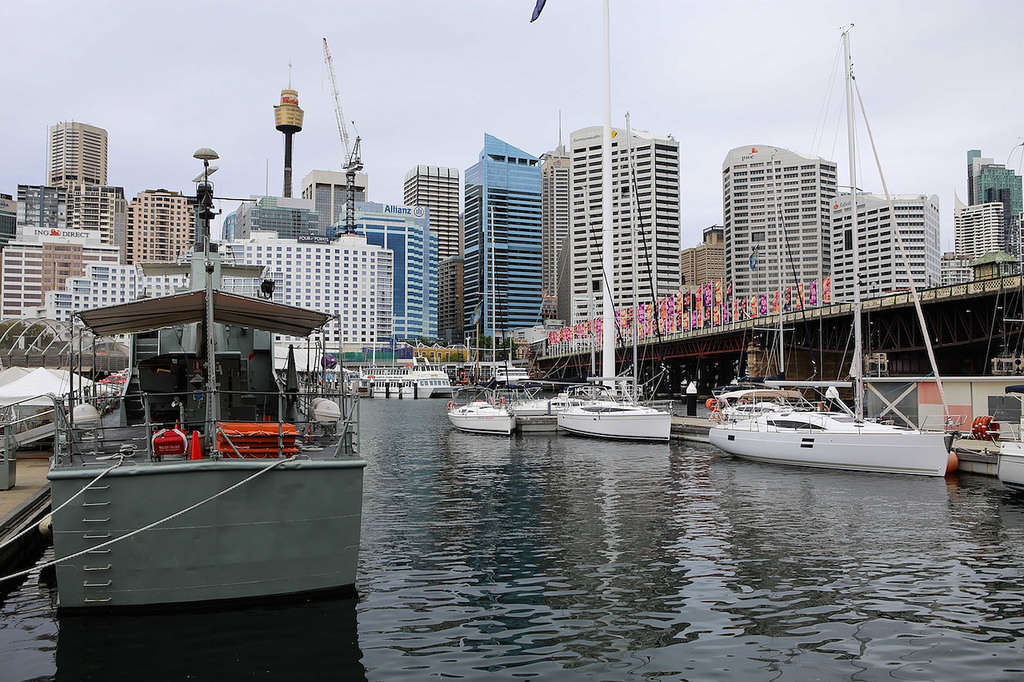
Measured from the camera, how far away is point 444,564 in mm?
15844

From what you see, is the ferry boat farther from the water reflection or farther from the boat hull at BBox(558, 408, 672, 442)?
the water reflection

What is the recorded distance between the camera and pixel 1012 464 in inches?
932

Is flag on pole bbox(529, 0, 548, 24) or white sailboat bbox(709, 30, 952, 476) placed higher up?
flag on pole bbox(529, 0, 548, 24)

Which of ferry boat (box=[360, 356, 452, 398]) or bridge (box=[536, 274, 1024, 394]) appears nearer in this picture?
bridge (box=[536, 274, 1024, 394])

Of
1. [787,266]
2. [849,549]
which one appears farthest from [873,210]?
[849,549]

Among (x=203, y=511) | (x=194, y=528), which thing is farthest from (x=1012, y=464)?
(x=194, y=528)

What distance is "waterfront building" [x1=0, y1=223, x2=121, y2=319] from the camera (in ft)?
606

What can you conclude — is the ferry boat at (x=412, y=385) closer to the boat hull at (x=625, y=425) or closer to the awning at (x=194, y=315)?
the boat hull at (x=625, y=425)

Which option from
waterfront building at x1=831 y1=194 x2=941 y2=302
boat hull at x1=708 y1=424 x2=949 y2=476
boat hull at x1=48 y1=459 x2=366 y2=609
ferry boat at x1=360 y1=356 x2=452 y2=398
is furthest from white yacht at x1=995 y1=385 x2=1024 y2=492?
waterfront building at x1=831 y1=194 x2=941 y2=302

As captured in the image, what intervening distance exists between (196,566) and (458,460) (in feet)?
84.7

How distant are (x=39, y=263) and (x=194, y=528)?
696 ft

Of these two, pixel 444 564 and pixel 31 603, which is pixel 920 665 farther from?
pixel 31 603

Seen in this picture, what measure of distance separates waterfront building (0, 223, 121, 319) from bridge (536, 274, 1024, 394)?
158 meters

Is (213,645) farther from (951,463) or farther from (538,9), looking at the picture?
(538,9)
